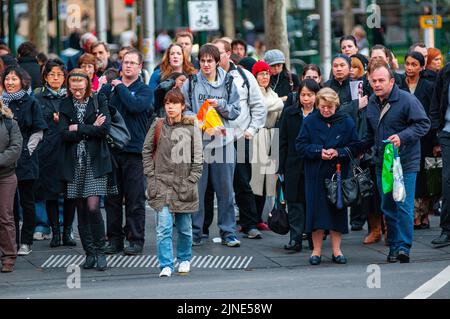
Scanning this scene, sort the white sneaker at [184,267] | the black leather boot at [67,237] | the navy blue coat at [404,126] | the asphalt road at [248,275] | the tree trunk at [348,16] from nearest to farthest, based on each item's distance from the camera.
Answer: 1. the asphalt road at [248,275]
2. the white sneaker at [184,267]
3. the navy blue coat at [404,126]
4. the black leather boot at [67,237]
5. the tree trunk at [348,16]

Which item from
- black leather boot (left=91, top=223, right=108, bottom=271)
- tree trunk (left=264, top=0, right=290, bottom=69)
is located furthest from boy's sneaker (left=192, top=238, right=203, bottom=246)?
tree trunk (left=264, top=0, right=290, bottom=69)

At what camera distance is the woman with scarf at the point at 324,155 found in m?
11.4

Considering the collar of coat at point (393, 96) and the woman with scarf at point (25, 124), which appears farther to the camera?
the woman with scarf at point (25, 124)

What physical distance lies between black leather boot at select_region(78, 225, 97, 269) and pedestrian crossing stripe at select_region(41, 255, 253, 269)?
8.9 inches

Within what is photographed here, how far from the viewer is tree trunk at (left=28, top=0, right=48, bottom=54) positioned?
1005 inches

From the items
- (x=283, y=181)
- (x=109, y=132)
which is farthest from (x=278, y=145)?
(x=109, y=132)

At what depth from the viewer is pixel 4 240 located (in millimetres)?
11336

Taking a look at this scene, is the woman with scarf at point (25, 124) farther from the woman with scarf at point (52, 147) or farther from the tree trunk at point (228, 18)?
the tree trunk at point (228, 18)

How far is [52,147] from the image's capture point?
12.8 metres

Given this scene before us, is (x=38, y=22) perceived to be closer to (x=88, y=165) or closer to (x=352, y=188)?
(x=88, y=165)

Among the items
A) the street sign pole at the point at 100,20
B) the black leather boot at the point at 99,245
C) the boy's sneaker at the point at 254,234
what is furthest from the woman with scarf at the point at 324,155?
the street sign pole at the point at 100,20

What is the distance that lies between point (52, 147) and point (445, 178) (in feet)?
13.6

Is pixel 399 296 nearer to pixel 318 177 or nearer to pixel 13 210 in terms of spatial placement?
pixel 318 177

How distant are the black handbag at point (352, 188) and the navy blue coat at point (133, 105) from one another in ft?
6.73
